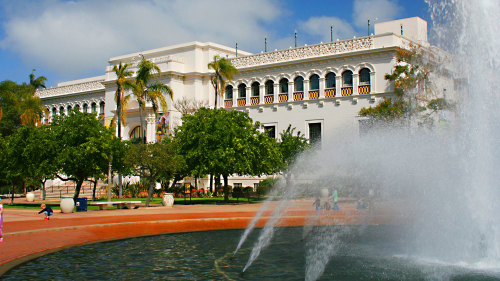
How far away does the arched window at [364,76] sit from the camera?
43500 millimetres

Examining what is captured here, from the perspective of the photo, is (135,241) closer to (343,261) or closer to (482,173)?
(343,261)

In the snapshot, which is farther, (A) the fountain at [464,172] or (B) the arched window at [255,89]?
(B) the arched window at [255,89]

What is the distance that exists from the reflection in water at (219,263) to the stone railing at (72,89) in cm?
5222

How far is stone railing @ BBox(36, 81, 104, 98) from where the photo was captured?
64.4 m

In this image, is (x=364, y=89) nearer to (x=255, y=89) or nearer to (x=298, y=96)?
(x=298, y=96)

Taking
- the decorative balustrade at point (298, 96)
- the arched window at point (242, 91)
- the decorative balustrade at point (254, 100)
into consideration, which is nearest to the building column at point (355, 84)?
the decorative balustrade at point (298, 96)

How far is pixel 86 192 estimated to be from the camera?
161 ft

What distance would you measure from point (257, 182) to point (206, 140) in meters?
17.1

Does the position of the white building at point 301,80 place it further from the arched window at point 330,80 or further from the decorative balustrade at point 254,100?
the decorative balustrade at point 254,100

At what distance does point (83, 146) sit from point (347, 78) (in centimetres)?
2427

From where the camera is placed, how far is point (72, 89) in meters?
67.1

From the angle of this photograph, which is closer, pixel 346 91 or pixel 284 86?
pixel 346 91

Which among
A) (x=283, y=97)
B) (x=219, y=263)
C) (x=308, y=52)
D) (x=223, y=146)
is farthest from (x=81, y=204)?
(x=308, y=52)

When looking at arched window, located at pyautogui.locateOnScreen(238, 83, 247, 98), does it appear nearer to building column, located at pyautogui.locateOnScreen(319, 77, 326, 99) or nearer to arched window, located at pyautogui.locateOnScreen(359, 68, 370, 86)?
building column, located at pyautogui.locateOnScreen(319, 77, 326, 99)
